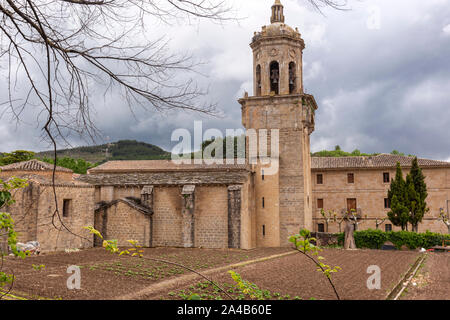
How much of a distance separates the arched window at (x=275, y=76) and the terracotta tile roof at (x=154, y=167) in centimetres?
617

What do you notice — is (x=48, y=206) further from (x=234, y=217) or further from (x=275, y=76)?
(x=275, y=76)

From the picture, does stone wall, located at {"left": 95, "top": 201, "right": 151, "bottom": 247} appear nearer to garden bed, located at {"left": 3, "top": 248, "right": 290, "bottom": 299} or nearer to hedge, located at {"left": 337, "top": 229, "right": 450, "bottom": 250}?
garden bed, located at {"left": 3, "top": 248, "right": 290, "bottom": 299}

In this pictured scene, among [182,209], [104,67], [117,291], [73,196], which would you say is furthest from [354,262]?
[104,67]

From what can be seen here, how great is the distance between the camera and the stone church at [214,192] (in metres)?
21.1

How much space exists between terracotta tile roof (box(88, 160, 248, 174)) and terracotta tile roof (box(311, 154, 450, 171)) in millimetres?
14842

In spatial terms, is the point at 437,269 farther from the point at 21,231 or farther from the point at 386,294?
the point at 21,231

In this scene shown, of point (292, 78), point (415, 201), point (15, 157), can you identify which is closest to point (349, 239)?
point (415, 201)

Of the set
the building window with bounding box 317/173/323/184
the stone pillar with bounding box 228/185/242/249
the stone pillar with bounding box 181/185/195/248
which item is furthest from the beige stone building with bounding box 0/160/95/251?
the building window with bounding box 317/173/323/184

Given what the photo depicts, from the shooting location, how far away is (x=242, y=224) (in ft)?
76.4

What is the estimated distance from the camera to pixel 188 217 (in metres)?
23.2

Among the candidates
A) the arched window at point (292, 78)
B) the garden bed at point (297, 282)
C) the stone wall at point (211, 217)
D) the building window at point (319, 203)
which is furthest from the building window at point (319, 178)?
the garden bed at point (297, 282)

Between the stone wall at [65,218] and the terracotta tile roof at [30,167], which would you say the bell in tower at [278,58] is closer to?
the stone wall at [65,218]

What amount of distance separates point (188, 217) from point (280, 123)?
31.5 ft
